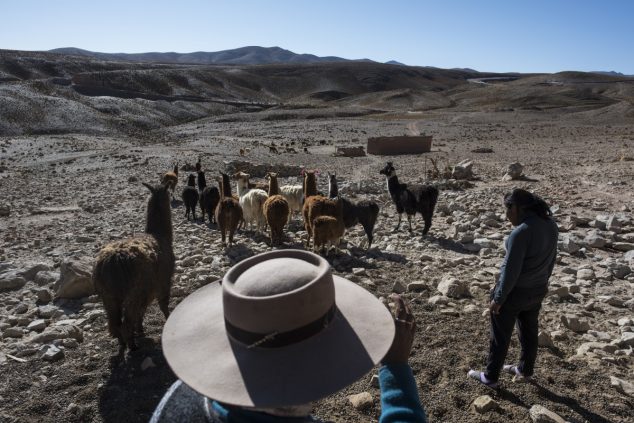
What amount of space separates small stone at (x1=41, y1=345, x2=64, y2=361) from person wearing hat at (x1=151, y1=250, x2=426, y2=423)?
4.17m

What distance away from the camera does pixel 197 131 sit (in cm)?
4750

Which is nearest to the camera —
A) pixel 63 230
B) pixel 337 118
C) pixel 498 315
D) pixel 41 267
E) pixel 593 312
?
pixel 498 315

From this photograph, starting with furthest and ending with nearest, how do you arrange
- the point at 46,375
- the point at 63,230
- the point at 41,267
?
1. the point at 63,230
2. the point at 41,267
3. the point at 46,375

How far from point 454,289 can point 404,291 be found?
749 millimetres

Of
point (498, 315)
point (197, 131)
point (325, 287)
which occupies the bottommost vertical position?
point (197, 131)

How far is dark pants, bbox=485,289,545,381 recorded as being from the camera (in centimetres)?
433

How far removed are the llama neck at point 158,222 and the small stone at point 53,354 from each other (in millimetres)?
1793

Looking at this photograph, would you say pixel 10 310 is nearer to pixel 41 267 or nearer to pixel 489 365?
pixel 41 267

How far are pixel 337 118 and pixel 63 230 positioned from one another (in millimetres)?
54337

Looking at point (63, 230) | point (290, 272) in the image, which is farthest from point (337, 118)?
point (290, 272)

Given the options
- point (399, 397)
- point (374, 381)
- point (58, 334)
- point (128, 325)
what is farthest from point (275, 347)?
point (58, 334)

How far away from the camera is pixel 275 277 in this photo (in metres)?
1.70

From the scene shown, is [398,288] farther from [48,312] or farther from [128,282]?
[48,312]

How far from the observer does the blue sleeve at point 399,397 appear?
74.9 inches
